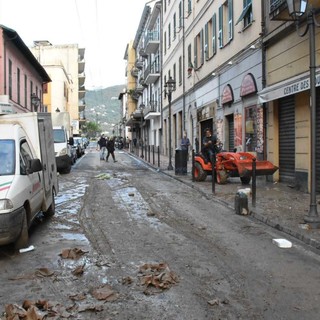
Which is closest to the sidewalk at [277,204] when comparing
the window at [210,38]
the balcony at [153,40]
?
the window at [210,38]

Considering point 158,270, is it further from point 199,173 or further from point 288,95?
point 199,173

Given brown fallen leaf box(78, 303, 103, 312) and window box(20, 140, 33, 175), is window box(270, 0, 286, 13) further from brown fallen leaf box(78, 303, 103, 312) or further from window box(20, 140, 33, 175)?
brown fallen leaf box(78, 303, 103, 312)

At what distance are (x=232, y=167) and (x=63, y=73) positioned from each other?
148ft

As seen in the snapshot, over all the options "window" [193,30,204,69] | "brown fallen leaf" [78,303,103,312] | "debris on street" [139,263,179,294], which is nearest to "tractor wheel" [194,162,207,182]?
"window" [193,30,204,69]

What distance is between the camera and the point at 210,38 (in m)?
23.0

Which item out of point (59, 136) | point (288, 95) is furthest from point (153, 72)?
point (288, 95)

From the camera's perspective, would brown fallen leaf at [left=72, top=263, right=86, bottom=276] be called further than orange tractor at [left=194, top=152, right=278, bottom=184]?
No

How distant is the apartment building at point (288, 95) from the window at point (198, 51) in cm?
1004

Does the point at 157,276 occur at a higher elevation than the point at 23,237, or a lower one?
lower

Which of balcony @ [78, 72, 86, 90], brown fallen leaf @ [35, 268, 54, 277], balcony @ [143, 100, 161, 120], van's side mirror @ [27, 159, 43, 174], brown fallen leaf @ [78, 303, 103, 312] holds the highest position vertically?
balcony @ [78, 72, 86, 90]

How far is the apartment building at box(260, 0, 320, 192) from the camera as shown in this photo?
12.2 metres

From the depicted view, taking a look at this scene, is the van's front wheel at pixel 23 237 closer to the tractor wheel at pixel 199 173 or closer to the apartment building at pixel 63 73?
the tractor wheel at pixel 199 173

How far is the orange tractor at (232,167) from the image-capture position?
43.9ft

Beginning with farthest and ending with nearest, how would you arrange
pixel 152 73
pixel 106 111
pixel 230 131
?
pixel 106 111, pixel 152 73, pixel 230 131
